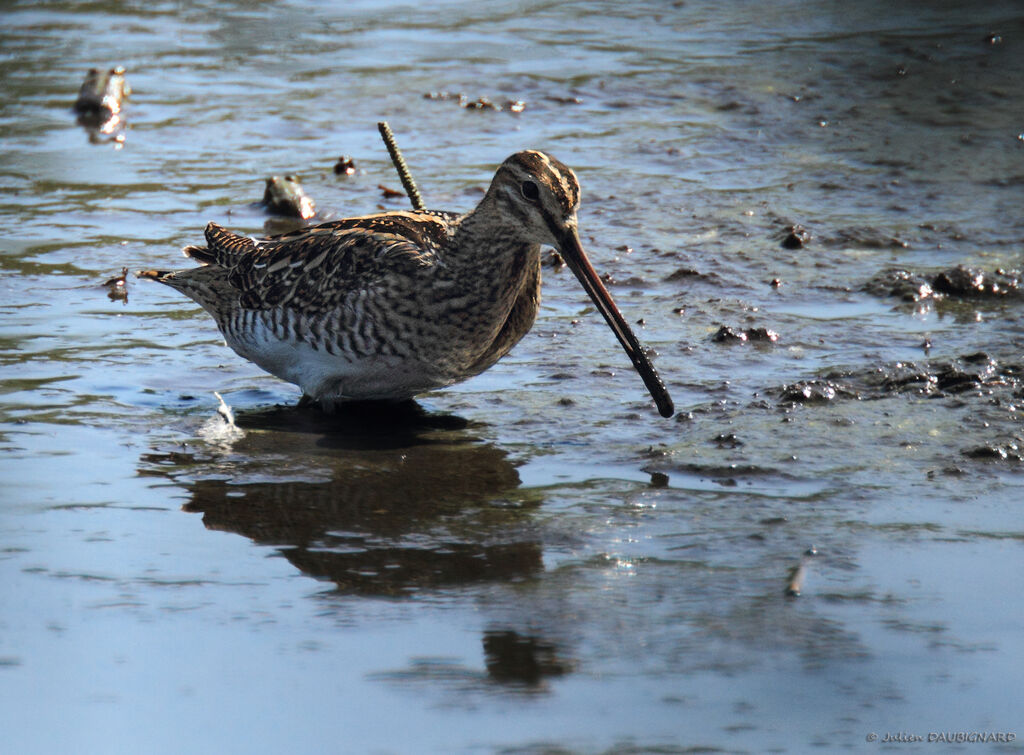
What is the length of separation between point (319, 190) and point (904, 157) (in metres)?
3.81

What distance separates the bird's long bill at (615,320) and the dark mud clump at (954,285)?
7.16 feet

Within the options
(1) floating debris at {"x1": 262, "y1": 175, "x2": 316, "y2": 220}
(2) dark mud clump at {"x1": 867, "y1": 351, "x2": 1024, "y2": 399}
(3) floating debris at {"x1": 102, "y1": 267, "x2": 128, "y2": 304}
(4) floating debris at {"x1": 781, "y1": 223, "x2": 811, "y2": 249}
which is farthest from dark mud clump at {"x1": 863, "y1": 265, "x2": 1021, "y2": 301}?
(3) floating debris at {"x1": 102, "y1": 267, "x2": 128, "y2": 304}

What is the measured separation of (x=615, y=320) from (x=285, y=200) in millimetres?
3574

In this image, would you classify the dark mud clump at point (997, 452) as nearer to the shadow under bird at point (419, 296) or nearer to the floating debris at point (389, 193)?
the shadow under bird at point (419, 296)

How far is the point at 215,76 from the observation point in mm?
12195

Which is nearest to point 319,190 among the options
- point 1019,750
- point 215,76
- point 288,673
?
point 215,76

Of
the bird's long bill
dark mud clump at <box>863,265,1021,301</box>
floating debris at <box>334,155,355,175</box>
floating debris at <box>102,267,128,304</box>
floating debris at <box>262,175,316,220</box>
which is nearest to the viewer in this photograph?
the bird's long bill

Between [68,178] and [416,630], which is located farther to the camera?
[68,178]

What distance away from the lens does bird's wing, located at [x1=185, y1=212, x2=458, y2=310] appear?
619 centimetres

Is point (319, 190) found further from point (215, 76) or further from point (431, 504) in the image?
point (431, 504)

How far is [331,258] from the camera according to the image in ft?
20.8

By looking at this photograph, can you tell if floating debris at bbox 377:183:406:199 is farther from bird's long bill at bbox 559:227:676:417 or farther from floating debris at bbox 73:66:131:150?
bird's long bill at bbox 559:227:676:417

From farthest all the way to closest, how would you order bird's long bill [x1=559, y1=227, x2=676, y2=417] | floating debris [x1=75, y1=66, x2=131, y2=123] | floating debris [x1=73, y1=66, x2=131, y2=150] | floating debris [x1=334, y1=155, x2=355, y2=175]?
floating debris [x1=75, y1=66, x2=131, y2=123]
floating debris [x1=73, y1=66, x2=131, y2=150]
floating debris [x1=334, y1=155, x2=355, y2=175]
bird's long bill [x1=559, y1=227, x2=676, y2=417]

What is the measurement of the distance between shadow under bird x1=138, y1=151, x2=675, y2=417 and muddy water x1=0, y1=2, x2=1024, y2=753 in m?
0.25
